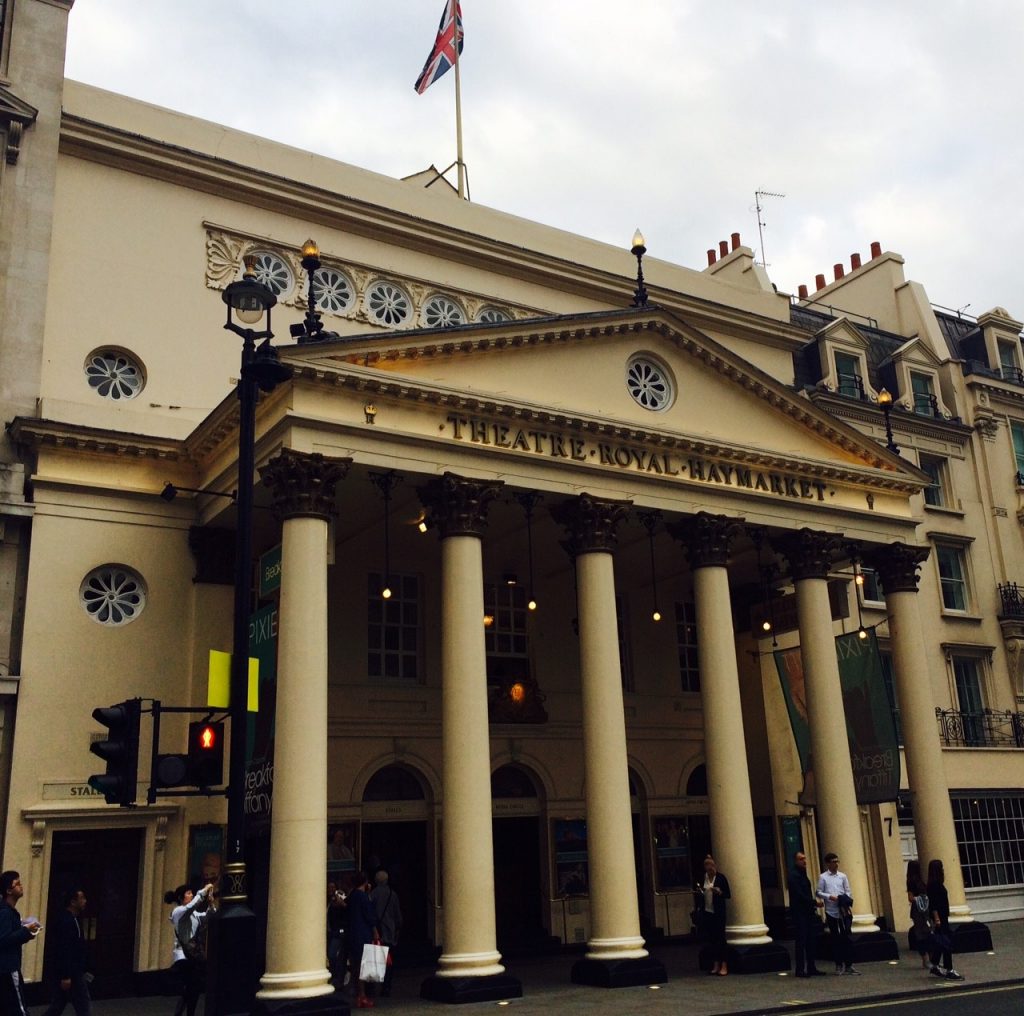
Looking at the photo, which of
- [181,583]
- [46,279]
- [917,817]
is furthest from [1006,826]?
[46,279]

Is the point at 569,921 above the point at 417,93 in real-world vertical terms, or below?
below

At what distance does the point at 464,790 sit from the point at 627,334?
9.32 meters

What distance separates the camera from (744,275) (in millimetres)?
32812

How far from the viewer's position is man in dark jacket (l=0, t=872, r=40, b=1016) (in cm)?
1067

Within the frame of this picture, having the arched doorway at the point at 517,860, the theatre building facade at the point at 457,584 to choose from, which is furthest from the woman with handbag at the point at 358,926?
the arched doorway at the point at 517,860

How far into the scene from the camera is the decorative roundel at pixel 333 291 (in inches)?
941

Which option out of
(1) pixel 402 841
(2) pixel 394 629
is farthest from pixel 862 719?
(2) pixel 394 629

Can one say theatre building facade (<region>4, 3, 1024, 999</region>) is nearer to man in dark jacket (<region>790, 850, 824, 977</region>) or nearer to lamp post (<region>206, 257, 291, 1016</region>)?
man in dark jacket (<region>790, 850, 824, 977</region>)

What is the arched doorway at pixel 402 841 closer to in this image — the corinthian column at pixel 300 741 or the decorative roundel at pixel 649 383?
the corinthian column at pixel 300 741

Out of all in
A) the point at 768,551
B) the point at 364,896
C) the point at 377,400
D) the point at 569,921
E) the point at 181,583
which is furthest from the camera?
the point at 768,551

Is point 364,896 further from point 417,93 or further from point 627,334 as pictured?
point 417,93

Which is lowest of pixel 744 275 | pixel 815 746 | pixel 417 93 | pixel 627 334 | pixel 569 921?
pixel 569 921

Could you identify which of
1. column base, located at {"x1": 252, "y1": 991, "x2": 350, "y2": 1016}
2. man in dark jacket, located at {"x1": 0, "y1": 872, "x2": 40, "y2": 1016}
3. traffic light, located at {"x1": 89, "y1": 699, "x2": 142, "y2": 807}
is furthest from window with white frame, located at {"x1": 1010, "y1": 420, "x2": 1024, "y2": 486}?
man in dark jacket, located at {"x1": 0, "y1": 872, "x2": 40, "y2": 1016}

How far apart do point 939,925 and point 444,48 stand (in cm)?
2269
